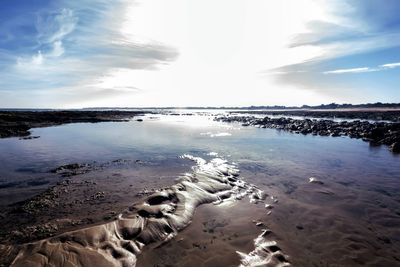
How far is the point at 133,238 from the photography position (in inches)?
292

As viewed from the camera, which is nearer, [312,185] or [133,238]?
[133,238]

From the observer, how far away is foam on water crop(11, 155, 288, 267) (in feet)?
20.4

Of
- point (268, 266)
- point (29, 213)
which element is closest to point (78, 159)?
point (29, 213)

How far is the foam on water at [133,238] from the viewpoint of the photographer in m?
6.23

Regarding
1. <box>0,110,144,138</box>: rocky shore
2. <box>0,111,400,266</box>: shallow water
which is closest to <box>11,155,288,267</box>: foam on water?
<box>0,111,400,266</box>: shallow water

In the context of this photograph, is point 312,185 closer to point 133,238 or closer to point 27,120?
point 133,238

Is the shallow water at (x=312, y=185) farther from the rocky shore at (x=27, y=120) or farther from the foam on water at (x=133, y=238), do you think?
→ the rocky shore at (x=27, y=120)

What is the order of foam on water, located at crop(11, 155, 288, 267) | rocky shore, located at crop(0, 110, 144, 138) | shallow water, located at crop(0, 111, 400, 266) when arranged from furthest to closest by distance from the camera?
rocky shore, located at crop(0, 110, 144, 138), shallow water, located at crop(0, 111, 400, 266), foam on water, located at crop(11, 155, 288, 267)

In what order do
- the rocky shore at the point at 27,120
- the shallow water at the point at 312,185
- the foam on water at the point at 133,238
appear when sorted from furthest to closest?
the rocky shore at the point at 27,120 → the shallow water at the point at 312,185 → the foam on water at the point at 133,238

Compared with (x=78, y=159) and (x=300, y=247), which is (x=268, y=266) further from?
(x=78, y=159)

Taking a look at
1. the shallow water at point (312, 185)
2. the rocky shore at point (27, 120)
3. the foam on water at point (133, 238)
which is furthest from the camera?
the rocky shore at point (27, 120)

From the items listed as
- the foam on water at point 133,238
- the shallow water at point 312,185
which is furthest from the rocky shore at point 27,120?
the foam on water at point 133,238

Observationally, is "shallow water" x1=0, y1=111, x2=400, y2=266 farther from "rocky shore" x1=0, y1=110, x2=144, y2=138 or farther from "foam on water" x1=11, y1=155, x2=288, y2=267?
"rocky shore" x1=0, y1=110, x2=144, y2=138

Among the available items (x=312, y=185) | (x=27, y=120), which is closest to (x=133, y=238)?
(x=312, y=185)
